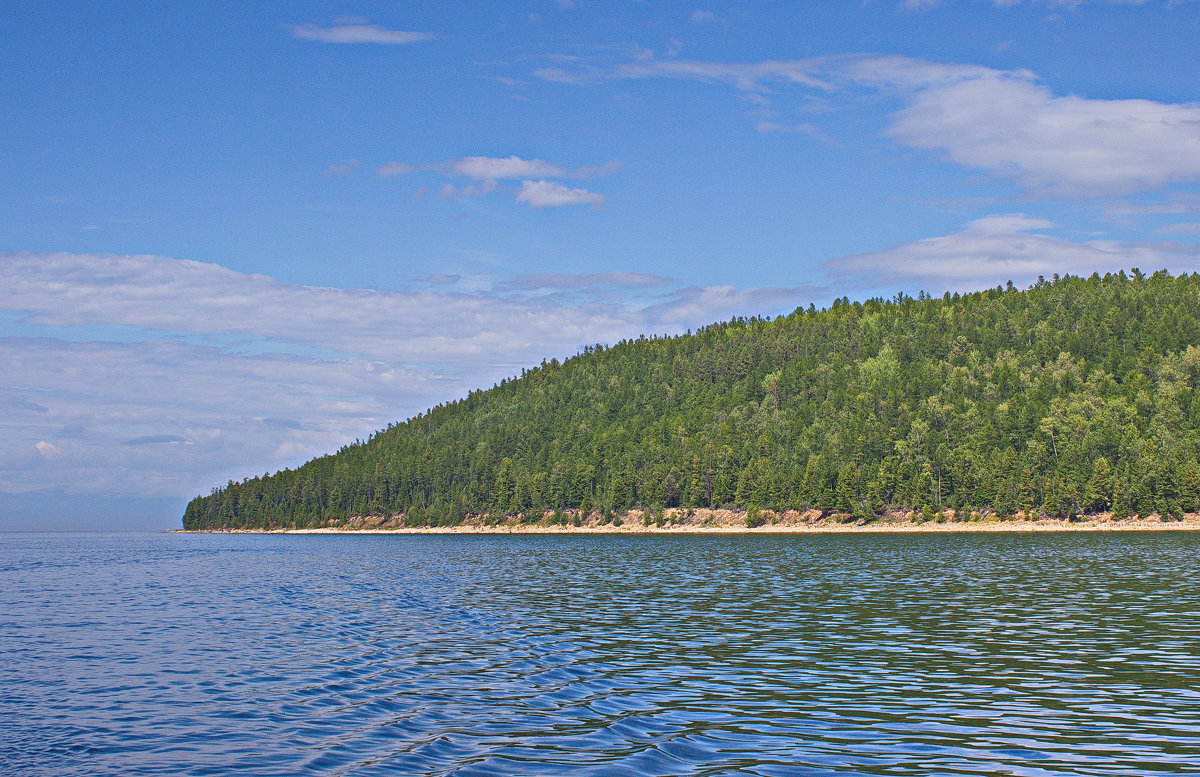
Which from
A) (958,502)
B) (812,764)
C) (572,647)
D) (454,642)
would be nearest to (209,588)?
(454,642)

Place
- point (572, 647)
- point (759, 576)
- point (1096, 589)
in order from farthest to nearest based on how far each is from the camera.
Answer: point (759, 576)
point (1096, 589)
point (572, 647)

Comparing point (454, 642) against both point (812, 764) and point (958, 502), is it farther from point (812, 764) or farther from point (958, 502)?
point (958, 502)

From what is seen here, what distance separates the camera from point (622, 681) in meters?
29.7

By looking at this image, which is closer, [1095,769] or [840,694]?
[1095,769]

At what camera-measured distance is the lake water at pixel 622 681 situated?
68.9ft

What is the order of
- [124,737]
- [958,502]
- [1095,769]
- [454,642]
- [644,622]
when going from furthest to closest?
[958,502], [644,622], [454,642], [124,737], [1095,769]

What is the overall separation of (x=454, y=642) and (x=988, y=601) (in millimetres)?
28279

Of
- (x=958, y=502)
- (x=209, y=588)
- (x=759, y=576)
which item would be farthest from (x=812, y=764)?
(x=958, y=502)

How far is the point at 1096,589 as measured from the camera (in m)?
55.2

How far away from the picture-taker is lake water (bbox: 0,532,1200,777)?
21.0 meters

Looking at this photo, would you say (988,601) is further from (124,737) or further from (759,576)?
(124,737)

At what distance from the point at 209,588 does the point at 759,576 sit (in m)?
41.9

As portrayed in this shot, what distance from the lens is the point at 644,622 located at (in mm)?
44500

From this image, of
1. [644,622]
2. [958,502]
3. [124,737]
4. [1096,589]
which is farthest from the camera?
[958,502]
